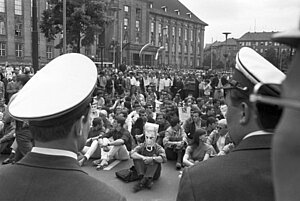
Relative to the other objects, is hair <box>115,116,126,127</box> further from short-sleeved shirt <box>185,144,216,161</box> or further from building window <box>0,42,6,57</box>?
building window <box>0,42,6,57</box>

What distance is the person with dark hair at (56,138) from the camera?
1.65 metres

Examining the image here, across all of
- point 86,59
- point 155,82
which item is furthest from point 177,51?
point 86,59

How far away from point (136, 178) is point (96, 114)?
4556 mm

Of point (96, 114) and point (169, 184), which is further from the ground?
point (96, 114)

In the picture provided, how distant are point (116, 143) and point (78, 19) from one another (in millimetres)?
22233

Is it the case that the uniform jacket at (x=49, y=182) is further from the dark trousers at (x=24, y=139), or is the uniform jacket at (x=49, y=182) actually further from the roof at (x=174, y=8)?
the roof at (x=174, y=8)

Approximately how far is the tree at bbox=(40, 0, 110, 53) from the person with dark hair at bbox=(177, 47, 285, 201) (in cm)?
2826

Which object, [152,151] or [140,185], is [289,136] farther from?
[152,151]

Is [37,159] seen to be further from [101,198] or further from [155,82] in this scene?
[155,82]

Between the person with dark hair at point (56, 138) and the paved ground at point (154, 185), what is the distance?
497 cm

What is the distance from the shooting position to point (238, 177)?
1598mm

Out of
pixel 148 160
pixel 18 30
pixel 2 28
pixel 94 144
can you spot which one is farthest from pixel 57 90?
pixel 18 30

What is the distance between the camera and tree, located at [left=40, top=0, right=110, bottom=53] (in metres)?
28.8

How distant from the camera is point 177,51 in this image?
91.0 metres
